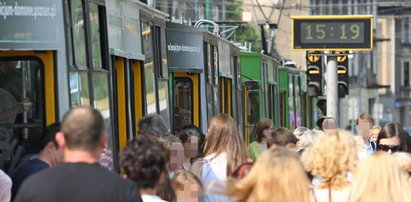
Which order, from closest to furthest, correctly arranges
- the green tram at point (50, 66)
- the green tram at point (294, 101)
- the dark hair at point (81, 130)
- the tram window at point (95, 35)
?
the dark hair at point (81, 130)
the green tram at point (50, 66)
the tram window at point (95, 35)
the green tram at point (294, 101)

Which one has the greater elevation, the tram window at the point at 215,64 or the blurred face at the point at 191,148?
the tram window at the point at 215,64

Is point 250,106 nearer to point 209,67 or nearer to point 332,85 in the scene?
point 332,85

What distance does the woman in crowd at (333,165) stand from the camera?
23.7ft

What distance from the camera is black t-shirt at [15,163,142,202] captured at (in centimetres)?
573

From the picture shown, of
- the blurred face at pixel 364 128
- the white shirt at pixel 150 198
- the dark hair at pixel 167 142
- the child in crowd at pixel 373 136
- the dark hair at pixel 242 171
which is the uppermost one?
the dark hair at pixel 167 142

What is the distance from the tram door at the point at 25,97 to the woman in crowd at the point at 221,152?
3.71 feet

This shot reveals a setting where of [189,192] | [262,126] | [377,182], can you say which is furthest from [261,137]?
[377,182]

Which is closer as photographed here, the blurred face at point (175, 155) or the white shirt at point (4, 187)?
the white shirt at point (4, 187)

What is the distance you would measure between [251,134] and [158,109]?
834 centimetres

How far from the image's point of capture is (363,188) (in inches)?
277

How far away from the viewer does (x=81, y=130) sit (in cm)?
570

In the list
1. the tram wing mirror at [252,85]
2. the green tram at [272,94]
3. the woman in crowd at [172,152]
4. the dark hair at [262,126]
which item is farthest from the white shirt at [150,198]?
the tram wing mirror at [252,85]

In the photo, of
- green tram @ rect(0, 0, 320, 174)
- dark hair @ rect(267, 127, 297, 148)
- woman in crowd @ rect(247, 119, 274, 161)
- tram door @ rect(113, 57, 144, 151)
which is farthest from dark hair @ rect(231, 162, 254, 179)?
woman in crowd @ rect(247, 119, 274, 161)

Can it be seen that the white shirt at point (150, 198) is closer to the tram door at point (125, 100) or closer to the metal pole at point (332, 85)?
the tram door at point (125, 100)
